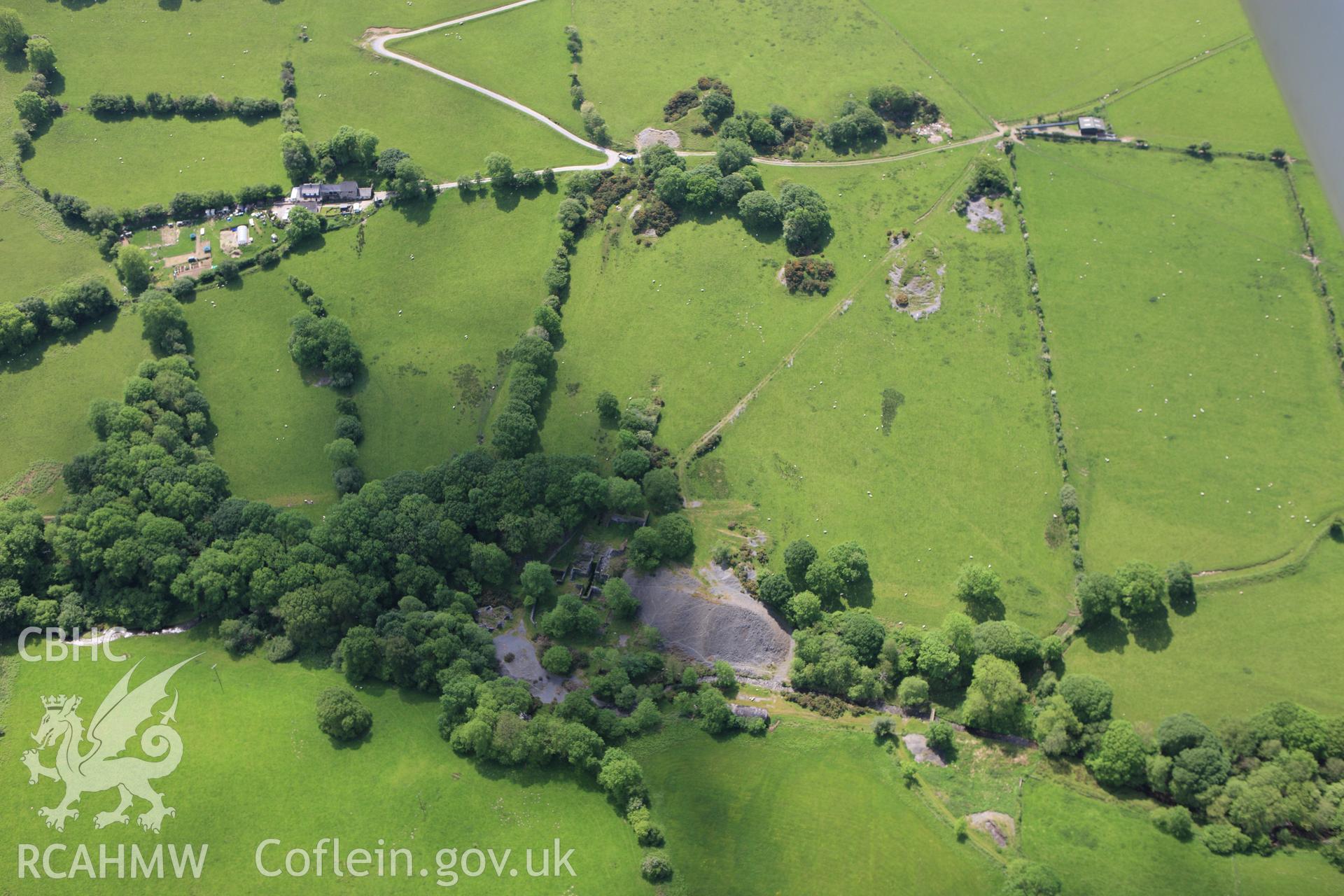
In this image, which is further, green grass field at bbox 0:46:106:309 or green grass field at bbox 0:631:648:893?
green grass field at bbox 0:46:106:309

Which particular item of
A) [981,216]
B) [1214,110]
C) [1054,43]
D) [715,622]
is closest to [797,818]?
[715,622]

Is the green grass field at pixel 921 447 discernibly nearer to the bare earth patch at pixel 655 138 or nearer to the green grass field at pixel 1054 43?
the green grass field at pixel 1054 43

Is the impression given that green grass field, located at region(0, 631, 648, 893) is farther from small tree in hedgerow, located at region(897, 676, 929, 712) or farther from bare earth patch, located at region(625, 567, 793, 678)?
small tree in hedgerow, located at region(897, 676, 929, 712)

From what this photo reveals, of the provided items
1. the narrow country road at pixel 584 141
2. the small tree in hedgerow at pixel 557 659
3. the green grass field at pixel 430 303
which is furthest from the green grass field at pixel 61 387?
the small tree in hedgerow at pixel 557 659

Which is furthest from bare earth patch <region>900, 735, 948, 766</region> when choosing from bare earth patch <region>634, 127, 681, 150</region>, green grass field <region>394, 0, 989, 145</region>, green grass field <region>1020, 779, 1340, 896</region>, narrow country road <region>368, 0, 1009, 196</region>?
green grass field <region>394, 0, 989, 145</region>

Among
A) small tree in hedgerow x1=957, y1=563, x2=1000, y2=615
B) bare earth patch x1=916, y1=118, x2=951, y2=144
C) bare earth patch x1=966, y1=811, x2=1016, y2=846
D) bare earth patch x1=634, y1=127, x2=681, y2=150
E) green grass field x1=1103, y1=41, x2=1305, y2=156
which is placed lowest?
bare earth patch x1=966, y1=811, x2=1016, y2=846

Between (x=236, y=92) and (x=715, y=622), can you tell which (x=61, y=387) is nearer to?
(x=236, y=92)
